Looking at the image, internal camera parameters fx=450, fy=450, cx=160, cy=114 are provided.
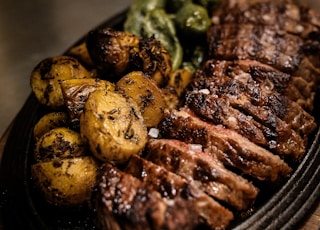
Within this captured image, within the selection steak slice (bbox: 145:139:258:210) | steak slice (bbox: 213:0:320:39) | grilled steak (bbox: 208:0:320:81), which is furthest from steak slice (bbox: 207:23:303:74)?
steak slice (bbox: 145:139:258:210)

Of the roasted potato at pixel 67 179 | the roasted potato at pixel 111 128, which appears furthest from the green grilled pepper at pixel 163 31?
the roasted potato at pixel 67 179

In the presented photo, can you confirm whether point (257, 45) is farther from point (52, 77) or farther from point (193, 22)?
point (52, 77)

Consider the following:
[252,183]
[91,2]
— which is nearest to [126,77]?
[252,183]

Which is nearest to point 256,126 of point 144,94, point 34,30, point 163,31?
point 144,94

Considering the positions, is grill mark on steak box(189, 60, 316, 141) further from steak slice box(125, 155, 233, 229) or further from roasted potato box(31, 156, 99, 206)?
roasted potato box(31, 156, 99, 206)

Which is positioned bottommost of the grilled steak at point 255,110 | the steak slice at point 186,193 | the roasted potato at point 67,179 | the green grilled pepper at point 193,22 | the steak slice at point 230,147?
the roasted potato at point 67,179

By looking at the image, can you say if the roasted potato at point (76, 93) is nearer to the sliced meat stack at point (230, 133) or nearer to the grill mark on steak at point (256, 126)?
the sliced meat stack at point (230, 133)

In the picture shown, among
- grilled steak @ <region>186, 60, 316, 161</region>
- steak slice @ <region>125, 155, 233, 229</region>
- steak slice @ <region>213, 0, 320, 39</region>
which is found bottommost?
steak slice @ <region>125, 155, 233, 229</region>
